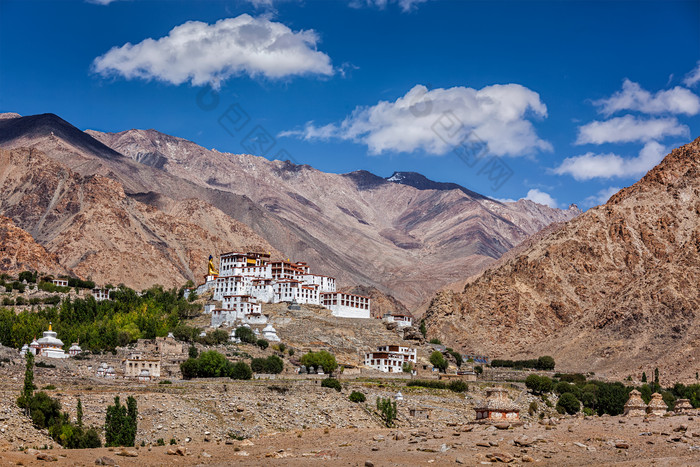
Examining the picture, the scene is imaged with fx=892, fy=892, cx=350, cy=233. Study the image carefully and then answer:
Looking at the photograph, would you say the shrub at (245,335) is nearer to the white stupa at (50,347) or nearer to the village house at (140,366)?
the village house at (140,366)

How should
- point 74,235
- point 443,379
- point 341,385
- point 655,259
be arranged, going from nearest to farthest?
point 341,385
point 443,379
point 655,259
point 74,235

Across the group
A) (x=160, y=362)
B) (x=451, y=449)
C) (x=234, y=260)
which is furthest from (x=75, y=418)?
(x=234, y=260)

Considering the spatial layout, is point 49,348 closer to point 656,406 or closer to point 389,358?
point 389,358

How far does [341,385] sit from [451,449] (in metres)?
31.2

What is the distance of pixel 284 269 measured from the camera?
4596 inches

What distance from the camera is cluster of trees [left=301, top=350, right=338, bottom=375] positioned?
8175 centimetres

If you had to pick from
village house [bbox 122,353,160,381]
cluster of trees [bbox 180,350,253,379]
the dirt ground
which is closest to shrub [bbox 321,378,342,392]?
cluster of trees [bbox 180,350,253,379]

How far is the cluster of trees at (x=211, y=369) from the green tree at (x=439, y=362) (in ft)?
95.8

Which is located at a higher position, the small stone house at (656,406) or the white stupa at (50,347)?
the white stupa at (50,347)

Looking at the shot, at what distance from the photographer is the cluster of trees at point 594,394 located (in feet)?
254

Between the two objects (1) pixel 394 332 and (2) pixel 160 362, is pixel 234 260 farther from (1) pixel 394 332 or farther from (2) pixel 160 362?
(2) pixel 160 362

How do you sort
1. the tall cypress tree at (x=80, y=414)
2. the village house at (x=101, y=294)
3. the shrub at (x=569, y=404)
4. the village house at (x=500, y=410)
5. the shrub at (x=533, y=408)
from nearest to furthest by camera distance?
1. the village house at (x=500, y=410)
2. the tall cypress tree at (x=80, y=414)
3. the shrub at (x=533, y=408)
4. the shrub at (x=569, y=404)
5. the village house at (x=101, y=294)

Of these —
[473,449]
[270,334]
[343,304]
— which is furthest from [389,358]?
[473,449]

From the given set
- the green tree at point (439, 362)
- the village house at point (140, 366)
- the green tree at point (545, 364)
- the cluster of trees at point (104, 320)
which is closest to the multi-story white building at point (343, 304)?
the green tree at point (439, 362)
